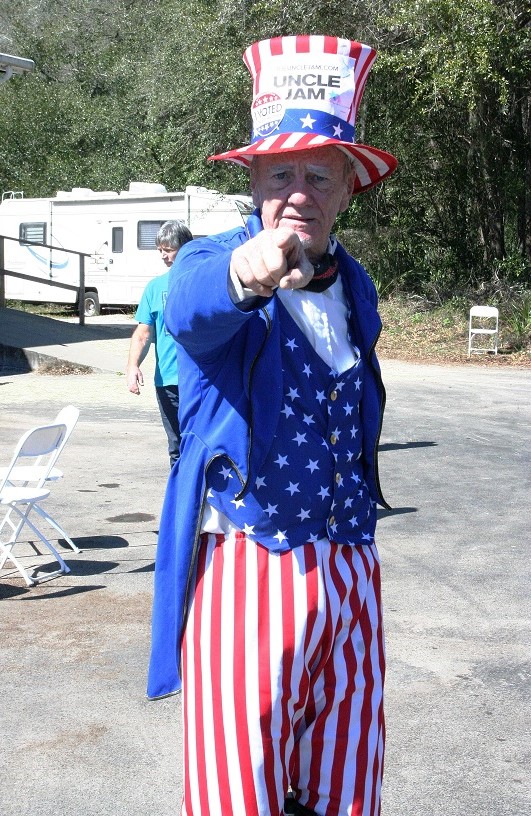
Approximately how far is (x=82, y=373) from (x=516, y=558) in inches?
423

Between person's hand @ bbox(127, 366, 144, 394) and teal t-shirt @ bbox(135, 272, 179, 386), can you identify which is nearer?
teal t-shirt @ bbox(135, 272, 179, 386)

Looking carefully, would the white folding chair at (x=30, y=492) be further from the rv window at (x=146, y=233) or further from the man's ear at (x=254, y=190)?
the rv window at (x=146, y=233)

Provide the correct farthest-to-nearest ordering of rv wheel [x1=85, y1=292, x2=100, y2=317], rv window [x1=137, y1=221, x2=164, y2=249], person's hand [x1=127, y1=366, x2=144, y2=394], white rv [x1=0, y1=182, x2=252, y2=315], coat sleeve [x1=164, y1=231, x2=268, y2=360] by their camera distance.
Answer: rv wheel [x1=85, y1=292, x2=100, y2=317], rv window [x1=137, y1=221, x2=164, y2=249], white rv [x1=0, y1=182, x2=252, y2=315], person's hand [x1=127, y1=366, x2=144, y2=394], coat sleeve [x1=164, y1=231, x2=268, y2=360]

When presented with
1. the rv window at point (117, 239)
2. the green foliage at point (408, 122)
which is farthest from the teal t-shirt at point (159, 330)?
the rv window at point (117, 239)

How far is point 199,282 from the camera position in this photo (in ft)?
6.59

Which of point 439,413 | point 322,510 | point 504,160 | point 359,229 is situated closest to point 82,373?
point 439,413

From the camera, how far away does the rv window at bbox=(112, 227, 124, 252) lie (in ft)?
86.4

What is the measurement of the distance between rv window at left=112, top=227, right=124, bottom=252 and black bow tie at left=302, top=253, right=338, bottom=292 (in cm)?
2450

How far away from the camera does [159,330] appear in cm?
707

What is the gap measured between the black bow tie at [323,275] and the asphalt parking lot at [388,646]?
6.67 feet

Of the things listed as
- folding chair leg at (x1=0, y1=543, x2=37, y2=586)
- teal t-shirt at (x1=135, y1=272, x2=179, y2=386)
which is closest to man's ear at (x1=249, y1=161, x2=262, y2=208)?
folding chair leg at (x1=0, y1=543, x2=37, y2=586)

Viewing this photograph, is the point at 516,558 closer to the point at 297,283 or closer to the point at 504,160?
the point at 297,283

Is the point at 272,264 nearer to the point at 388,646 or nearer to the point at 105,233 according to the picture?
the point at 388,646

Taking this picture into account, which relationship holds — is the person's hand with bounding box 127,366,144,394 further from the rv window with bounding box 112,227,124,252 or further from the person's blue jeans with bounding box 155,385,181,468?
the rv window with bounding box 112,227,124,252
